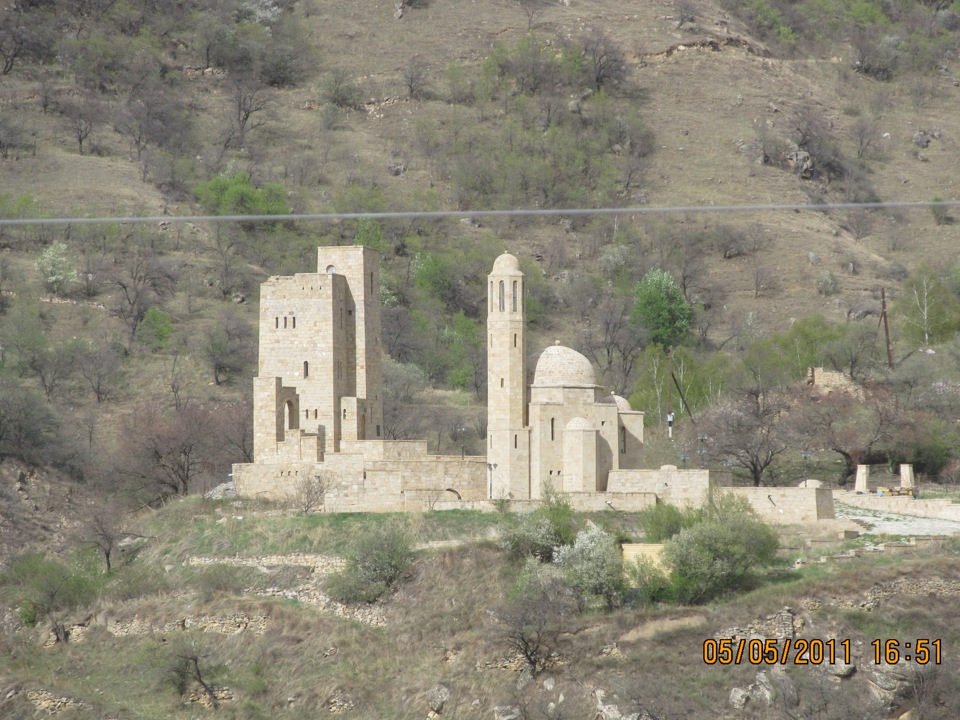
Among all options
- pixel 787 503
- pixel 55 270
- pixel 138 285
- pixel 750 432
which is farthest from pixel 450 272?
pixel 787 503

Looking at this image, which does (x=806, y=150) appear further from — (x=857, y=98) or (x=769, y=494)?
(x=769, y=494)

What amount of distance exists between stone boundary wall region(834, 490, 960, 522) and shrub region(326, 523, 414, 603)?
15388 mm

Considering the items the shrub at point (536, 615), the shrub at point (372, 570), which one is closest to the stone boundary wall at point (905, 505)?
the shrub at point (536, 615)

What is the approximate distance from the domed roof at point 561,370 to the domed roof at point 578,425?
1.28 m

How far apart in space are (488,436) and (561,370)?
310cm

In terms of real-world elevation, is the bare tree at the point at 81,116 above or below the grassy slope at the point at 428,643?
above

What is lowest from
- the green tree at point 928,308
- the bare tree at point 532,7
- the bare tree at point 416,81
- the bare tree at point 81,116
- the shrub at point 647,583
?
the shrub at point 647,583

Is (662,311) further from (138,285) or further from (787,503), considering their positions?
(787,503)

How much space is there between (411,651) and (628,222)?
67.5 m

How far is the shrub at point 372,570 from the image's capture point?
55.0 meters

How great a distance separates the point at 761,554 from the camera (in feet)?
176

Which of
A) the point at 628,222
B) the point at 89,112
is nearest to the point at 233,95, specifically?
the point at 89,112
